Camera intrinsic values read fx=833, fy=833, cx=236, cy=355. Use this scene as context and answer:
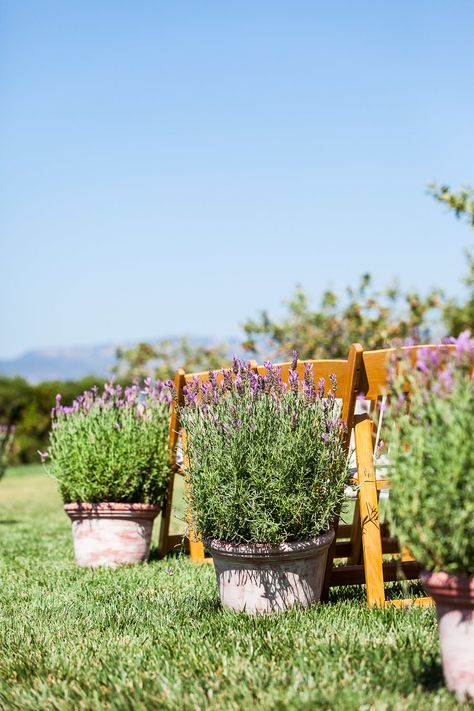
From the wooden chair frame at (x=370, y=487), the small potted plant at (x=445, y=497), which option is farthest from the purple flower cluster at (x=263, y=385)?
the small potted plant at (x=445, y=497)

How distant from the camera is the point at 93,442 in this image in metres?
6.14

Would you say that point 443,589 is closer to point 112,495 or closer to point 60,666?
point 60,666

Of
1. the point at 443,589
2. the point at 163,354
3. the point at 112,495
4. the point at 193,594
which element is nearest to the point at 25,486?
the point at 163,354

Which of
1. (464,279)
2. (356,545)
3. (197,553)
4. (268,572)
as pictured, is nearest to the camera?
(268,572)

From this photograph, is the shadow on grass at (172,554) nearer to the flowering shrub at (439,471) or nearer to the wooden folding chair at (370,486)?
the wooden folding chair at (370,486)

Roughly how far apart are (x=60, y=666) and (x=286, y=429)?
1.45 metres

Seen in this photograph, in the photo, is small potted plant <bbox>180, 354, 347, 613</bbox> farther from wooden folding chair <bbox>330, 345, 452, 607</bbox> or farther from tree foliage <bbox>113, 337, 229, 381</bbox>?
tree foliage <bbox>113, 337, 229, 381</bbox>

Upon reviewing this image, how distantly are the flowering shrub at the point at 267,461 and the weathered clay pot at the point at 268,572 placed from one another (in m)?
0.06

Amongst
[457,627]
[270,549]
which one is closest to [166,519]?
[270,549]

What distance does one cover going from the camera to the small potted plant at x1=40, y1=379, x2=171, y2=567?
6.09 metres

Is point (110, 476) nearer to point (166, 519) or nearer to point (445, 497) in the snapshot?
point (166, 519)

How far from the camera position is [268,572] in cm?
410

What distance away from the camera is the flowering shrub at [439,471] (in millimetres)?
2576

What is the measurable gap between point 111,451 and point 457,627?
147 inches
